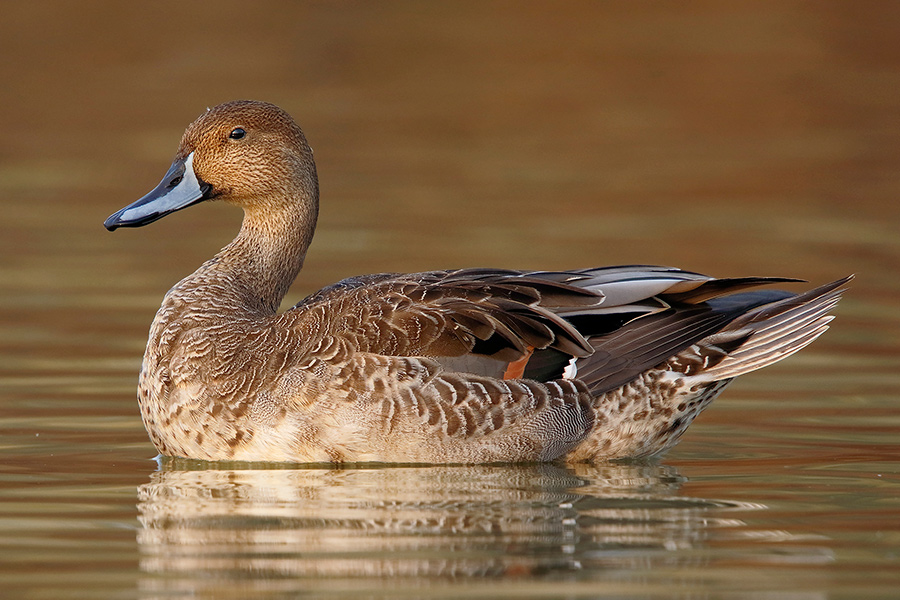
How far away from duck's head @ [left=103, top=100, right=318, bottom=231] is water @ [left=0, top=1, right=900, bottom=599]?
4.52 feet

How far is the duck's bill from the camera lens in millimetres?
8391

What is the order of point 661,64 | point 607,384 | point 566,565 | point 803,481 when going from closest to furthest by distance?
point 566,565 → point 803,481 → point 607,384 → point 661,64

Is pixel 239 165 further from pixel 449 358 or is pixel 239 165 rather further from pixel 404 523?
pixel 404 523

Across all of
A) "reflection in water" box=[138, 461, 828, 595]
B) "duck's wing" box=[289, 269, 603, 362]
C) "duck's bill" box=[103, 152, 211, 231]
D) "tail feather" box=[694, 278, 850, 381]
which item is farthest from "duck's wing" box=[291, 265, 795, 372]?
"duck's bill" box=[103, 152, 211, 231]

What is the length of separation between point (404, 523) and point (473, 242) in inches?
342

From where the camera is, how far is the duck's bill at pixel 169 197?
8.39 meters

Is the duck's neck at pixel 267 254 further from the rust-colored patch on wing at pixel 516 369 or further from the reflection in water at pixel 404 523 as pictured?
the rust-colored patch on wing at pixel 516 369

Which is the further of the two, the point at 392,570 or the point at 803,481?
the point at 803,481

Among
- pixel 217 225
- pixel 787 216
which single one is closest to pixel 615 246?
pixel 787 216

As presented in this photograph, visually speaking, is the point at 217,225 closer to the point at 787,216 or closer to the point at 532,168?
the point at 532,168

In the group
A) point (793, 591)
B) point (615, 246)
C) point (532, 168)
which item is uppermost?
point (532, 168)

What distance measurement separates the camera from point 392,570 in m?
5.66

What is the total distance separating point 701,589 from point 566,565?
0.54 metres

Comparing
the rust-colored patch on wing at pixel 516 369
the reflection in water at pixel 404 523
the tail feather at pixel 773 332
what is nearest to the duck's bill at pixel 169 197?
the reflection in water at pixel 404 523
